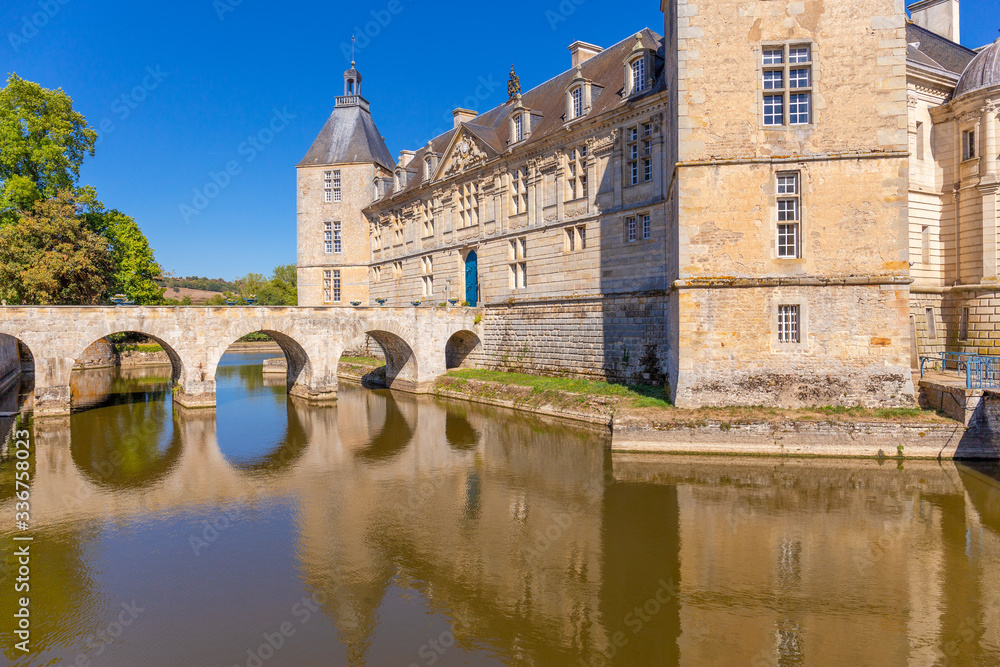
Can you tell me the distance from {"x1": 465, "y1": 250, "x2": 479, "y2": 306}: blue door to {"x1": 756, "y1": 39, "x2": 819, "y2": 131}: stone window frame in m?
15.8

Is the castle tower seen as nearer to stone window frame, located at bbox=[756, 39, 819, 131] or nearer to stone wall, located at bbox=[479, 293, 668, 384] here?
stone wall, located at bbox=[479, 293, 668, 384]

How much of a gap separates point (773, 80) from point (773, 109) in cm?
67

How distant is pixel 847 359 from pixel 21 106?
33123 mm

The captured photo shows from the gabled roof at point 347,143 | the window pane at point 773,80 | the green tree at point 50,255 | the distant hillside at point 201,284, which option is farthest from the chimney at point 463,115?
the distant hillside at point 201,284

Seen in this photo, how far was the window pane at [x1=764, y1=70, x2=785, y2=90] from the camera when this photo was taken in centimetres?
1453

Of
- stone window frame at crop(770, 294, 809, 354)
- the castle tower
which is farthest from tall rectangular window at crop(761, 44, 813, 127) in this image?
the castle tower

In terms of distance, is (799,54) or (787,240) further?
(787,240)

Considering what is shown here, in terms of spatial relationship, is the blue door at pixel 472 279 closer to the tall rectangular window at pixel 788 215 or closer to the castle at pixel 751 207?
the castle at pixel 751 207

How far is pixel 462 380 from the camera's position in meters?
25.2

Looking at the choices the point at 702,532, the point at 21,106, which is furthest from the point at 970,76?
the point at 21,106

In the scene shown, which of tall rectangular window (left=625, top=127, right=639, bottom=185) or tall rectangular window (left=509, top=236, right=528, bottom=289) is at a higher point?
tall rectangular window (left=625, top=127, right=639, bottom=185)

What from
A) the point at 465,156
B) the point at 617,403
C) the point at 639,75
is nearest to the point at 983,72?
the point at 639,75

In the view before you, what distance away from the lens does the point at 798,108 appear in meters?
14.5

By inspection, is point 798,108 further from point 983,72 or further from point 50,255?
point 50,255
